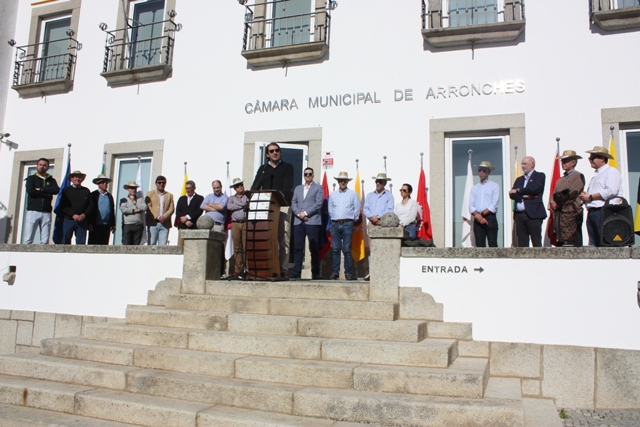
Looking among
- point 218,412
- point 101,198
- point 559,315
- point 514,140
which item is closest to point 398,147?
point 514,140

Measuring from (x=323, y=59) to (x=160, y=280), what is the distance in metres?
4.63

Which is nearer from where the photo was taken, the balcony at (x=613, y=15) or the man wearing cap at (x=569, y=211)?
the man wearing cap at (x=569, y=211)

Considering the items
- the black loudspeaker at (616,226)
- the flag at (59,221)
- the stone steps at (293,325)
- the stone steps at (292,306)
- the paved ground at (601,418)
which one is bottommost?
the paved ground at (601,418)

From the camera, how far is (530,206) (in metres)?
7.38

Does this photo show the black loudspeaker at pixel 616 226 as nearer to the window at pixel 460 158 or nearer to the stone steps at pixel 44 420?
the window at pixel 460 158

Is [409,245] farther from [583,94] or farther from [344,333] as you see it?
[583,94]

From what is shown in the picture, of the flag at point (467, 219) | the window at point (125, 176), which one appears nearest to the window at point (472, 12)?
the flag at point (467, 219)

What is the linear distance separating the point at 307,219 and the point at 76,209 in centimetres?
399

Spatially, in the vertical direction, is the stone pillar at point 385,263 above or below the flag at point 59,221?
below

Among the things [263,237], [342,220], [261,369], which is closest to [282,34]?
[342,220]

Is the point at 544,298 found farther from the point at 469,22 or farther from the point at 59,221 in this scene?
the point at 59,221

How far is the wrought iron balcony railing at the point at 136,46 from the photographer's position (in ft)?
36.2

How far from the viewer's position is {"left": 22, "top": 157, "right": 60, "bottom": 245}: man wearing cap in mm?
9789

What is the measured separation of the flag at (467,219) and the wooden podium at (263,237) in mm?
3223
